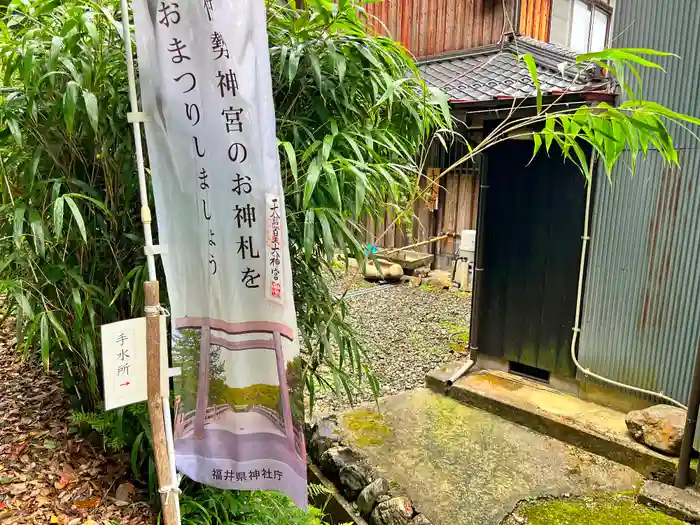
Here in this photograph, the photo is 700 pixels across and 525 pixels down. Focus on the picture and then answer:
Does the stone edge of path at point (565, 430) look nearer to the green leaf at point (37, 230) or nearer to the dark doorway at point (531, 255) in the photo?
the dark doorway at point (531, 255)

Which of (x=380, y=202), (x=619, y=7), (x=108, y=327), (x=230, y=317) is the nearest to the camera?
(x=108, y=327)

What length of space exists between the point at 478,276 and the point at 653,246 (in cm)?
192

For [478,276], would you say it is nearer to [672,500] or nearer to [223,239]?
[672,500]

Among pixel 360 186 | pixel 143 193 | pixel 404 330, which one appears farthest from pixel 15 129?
pixel 404 330

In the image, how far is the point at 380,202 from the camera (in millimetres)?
2752

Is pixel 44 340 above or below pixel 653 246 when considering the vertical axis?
below

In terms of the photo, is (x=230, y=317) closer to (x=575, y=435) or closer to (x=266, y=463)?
(x=266, y=463)

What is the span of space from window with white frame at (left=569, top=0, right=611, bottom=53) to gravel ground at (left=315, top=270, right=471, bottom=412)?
6279mm

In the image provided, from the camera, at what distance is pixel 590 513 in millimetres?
3826

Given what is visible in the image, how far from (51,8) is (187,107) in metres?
0.87

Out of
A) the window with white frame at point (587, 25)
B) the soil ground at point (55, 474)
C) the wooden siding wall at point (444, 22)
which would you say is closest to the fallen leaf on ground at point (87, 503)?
the soil ground at point (55, 474)

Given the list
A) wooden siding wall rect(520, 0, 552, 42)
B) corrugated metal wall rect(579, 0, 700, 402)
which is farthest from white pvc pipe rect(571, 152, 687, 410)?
wooden siding wall rect(520, 0, 552, 42)

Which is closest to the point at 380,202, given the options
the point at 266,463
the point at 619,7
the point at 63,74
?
the point at 266,463

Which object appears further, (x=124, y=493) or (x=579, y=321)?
(x=579, y=321)
